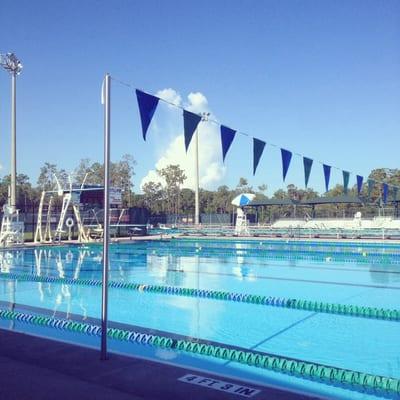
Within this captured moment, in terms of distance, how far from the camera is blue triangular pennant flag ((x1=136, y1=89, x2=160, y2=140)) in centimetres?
523

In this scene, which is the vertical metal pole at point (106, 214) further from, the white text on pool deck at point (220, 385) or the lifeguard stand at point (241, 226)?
the lifeguard stand at point (241, 226)

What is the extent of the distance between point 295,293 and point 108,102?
680 centimetres

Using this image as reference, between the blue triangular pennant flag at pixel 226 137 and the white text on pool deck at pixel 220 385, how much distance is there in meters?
5.57

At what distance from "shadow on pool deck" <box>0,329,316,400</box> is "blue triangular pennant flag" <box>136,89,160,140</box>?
8.37ft

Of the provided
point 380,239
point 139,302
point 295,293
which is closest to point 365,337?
point 295,293

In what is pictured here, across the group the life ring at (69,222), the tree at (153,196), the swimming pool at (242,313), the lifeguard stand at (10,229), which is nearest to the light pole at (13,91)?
the lifeguard stand at (10,229)

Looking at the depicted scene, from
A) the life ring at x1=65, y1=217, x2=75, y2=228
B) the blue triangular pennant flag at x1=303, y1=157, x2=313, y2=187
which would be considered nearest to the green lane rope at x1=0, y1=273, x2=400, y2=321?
the blue triangular pennant flag at x1=303, y1=157, x2=313, y2=187

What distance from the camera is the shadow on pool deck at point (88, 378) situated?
10.5ft

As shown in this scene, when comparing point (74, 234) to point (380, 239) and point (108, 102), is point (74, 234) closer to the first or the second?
point (380, 239)

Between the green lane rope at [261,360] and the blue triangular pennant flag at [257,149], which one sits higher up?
the blue triangular pennant flag at [257,149]

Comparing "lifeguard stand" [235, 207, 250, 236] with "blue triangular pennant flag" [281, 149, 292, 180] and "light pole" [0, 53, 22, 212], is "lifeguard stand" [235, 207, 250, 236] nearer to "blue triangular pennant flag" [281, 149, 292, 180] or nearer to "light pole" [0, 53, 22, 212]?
"light pole" [0, 53, 22, 212]

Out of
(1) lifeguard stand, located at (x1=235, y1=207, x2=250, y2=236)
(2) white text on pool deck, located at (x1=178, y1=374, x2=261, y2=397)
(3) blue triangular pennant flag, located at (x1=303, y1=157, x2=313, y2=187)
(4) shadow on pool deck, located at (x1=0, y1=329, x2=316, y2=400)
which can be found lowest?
(2) white text on pool deck, located at (x1=178, y1=374, x2=261, y2=397)

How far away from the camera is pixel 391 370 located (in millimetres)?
5074

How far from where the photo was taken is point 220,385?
3408mm
